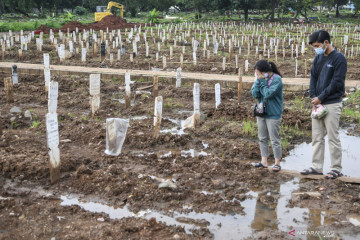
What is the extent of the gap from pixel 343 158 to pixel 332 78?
2.24m

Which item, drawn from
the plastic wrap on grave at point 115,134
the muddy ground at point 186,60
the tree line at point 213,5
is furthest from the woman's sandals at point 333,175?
the tree line at point 213,5

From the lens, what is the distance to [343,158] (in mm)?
7387

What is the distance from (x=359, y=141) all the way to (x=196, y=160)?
3.37 m

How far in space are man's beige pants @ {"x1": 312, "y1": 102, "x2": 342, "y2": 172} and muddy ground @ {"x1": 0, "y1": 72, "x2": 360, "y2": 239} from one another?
28 cm

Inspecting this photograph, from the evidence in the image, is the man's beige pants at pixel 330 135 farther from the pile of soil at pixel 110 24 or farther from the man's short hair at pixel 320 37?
the pile of soil at pixel 110 24

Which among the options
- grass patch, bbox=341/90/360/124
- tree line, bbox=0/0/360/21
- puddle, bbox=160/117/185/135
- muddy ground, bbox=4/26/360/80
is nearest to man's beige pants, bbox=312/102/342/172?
puddle, bbox=160/117/185/135

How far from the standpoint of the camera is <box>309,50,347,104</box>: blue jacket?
5.57 meters

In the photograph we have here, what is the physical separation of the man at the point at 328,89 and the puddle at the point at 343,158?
2.91 feet

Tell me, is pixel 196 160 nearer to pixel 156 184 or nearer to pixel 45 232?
pixel 156 184

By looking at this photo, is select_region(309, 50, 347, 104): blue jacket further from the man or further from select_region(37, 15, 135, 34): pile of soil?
select_region(37, 15, 135, 34): pile of soil

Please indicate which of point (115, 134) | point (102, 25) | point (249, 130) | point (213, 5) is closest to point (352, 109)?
point (249, 130)

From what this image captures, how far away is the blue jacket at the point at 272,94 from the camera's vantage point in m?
5.93

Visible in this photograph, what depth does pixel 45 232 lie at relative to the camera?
15.2ft

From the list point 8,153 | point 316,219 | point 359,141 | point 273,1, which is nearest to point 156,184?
point 316,219
